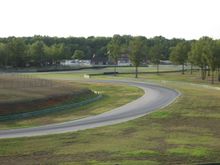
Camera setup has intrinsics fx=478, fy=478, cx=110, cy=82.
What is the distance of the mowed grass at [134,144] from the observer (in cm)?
3186

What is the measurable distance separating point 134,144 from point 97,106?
88.5 ft

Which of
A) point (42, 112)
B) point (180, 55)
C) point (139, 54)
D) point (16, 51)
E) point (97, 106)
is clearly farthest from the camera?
point (16, 51)

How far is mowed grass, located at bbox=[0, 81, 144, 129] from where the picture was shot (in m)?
51.0

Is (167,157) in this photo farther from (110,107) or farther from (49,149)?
(110,107)

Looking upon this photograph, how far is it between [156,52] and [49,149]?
4094 inches

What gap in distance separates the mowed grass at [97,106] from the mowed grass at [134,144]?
8.74 metres

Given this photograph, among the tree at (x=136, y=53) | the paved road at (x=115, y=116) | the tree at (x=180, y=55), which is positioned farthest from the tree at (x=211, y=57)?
the tree at (x=180, y=55)

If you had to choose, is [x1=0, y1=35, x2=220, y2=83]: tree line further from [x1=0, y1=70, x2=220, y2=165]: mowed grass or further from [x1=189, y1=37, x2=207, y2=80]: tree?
[x1=0, y1=70, x2=220, y2=165]: mowed grass

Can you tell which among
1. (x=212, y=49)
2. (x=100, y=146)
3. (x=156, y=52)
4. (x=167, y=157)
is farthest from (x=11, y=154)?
(x=156, y=52)

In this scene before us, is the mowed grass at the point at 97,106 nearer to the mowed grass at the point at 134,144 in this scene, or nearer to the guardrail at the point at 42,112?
the guardrail at the point at 42,112

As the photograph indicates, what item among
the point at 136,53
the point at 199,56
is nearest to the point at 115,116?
the point at 199,56

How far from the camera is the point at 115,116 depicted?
53312 mm

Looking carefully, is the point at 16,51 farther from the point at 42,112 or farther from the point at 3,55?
the point at 42,112

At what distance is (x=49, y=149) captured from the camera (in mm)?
35594
